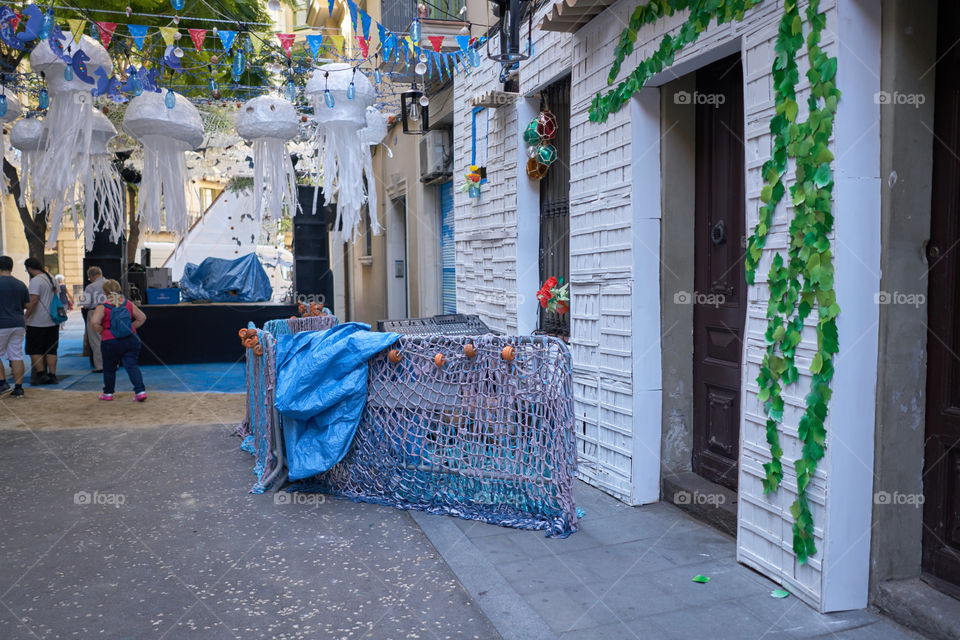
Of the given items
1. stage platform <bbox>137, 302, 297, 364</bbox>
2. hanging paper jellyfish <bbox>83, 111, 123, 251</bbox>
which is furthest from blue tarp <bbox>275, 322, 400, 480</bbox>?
stage platform <bbox>137, 302, 297, 364</bbox>

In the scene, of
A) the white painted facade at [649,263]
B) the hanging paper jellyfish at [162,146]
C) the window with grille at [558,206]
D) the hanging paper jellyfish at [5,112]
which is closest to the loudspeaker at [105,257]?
the hanging paper jellyfish at [5,112]

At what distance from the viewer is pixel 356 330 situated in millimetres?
5633

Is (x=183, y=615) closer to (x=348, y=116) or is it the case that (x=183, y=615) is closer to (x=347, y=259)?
(x=348, y=116)

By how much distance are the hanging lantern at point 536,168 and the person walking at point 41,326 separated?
802cm

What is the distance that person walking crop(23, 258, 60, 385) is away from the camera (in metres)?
10.9

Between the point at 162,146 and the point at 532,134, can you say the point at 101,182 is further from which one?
the point at 532,134

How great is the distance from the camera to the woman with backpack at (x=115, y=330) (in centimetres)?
954

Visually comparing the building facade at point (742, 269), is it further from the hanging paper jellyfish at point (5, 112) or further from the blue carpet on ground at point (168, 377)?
the blue carpet on ground at point (168, 377)

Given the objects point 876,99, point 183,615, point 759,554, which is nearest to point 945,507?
point 759,554

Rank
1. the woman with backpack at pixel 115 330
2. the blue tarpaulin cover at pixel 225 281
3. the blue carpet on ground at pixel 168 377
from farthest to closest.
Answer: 1. the blue tarpaulin cover at pixel 225 281
2. the blue carpet on ground at pixel 168 377
3. the woman with backpack at pixel 115 330

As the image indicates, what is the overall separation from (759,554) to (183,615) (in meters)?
3.03

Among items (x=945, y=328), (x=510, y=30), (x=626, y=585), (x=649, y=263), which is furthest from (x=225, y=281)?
(x=945, y=328)

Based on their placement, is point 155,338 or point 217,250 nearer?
point 155,338

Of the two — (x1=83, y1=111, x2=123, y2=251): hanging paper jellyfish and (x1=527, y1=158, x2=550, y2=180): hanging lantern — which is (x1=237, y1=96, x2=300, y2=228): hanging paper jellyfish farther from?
(x1=527, y1=158, x2=550, y2=180): hanging lantern
